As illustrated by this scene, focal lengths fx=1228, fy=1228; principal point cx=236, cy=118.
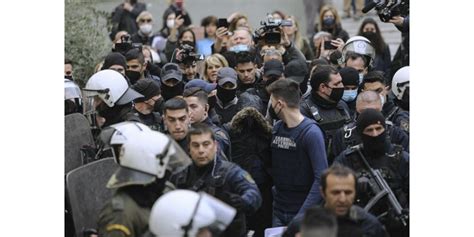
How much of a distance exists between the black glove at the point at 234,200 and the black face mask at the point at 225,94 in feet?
10.6

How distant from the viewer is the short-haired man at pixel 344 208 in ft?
23.8

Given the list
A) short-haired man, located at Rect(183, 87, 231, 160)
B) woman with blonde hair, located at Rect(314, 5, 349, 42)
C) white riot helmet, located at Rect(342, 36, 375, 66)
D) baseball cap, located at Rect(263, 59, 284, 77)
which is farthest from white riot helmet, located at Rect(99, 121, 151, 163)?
woman with blonde hair, located at Rect(314, 5, 349, 42)

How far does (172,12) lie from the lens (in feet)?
65.0

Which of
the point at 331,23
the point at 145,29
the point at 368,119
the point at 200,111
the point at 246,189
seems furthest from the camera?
the point at 145,29

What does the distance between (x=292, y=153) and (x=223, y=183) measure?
122 centimetres

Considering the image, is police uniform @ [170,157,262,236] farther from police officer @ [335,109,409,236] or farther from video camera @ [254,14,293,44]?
video camera @ [254,14,293,44]

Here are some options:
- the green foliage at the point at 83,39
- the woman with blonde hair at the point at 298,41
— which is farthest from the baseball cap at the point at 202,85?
the green foliage at the point at 83,39

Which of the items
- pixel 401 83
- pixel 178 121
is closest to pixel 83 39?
pixel 401 83

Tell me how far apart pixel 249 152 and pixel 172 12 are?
10107 mm

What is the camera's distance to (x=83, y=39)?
16.8 meters

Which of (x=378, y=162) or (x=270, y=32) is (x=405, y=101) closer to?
(x=378, y=162)

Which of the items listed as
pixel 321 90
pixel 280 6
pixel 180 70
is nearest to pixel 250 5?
pixel 280 6

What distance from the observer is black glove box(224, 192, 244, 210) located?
7820 mm
